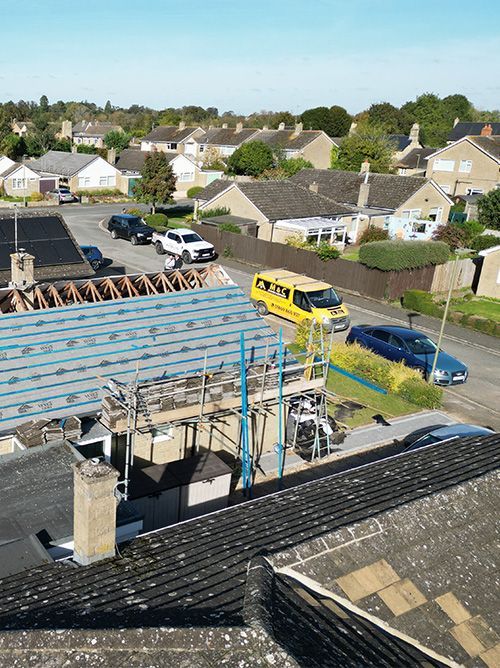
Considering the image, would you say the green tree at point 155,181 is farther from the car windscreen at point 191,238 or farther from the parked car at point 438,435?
the parked car at point 438,435

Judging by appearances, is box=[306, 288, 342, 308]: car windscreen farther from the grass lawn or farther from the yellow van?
the grass lawn

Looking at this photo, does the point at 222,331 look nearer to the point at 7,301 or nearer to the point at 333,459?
the point at 333,459

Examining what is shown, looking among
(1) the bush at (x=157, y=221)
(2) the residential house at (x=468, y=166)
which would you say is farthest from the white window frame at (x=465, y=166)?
(1) the bush at (x=157, y=221)

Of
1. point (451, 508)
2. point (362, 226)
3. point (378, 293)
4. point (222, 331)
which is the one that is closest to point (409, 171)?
point (362, 226)

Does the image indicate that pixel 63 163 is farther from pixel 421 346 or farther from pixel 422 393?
pixel 422 393

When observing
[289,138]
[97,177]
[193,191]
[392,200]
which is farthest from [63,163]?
[392,200]
